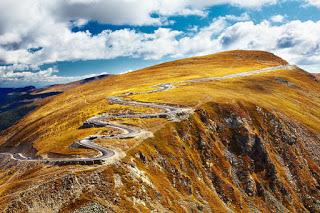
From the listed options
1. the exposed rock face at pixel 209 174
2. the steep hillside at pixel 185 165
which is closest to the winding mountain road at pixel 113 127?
the steep hillside at pixel 185 165

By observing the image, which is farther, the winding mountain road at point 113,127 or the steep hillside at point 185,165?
the winding mountain road at point 113,127

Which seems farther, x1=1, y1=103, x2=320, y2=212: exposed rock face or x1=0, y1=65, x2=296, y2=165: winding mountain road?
x1=0, y1=65, x2=296, y2=165: winding mountain road

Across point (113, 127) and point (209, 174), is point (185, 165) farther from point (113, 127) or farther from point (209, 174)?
point (113, 127)

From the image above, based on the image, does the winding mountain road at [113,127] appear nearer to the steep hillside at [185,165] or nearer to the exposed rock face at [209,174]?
the steep hillside at [185,165]

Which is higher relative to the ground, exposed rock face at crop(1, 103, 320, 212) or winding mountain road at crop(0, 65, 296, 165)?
winding mountain road at crop(0, 65, 296, 165)

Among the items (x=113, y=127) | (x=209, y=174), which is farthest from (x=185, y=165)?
(x=113, y=127)

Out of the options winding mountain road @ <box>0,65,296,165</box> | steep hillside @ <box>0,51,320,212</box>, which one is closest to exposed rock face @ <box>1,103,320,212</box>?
steep hillside @ <box>0,51,320,212</box>

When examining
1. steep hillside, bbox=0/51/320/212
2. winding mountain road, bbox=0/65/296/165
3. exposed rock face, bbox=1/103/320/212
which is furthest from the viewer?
winding mountain road, bbox=0/65/296/165

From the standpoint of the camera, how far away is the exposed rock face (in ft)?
232

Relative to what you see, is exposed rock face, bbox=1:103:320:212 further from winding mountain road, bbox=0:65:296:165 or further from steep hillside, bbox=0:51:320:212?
winding mountain road, bbox=0:65:296:165

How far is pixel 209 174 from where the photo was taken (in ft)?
353

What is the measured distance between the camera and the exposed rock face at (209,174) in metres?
70.8

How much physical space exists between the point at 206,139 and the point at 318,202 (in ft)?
141

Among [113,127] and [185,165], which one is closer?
[185,165]
